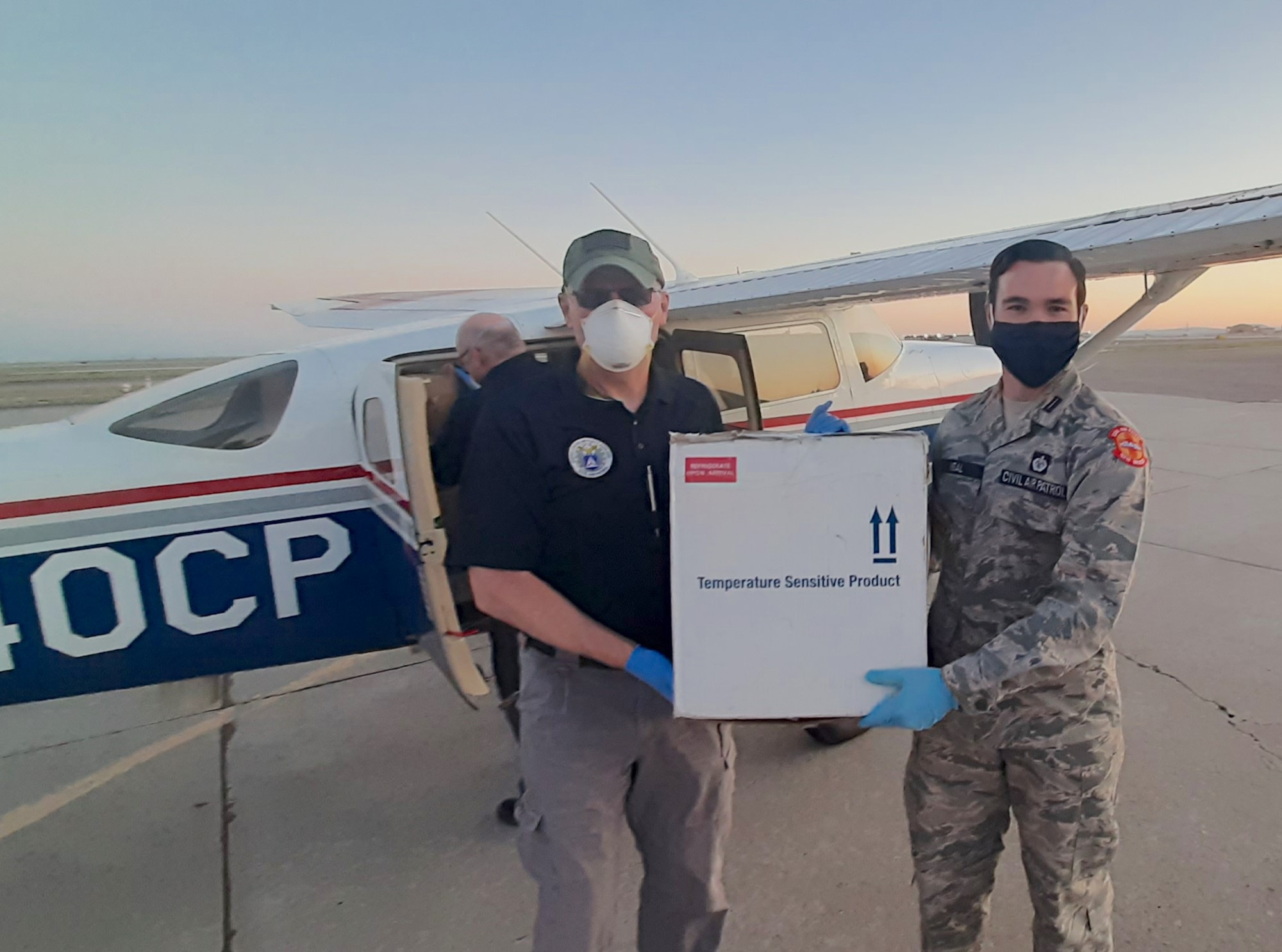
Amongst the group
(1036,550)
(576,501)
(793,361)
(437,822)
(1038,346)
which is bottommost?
(437,822)

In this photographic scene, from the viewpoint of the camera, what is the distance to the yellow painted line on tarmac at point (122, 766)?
325cm

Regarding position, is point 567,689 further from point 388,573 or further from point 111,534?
point 111,534

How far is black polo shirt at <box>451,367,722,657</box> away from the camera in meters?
1.61

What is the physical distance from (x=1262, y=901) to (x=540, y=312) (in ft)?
11.8

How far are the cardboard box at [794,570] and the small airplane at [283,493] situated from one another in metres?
1.37

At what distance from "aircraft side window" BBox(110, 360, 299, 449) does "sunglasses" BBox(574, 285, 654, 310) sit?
1993 mm

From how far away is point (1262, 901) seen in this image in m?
2.35

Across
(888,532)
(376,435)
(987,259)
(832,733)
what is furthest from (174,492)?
(987,259)

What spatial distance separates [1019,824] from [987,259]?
199cm

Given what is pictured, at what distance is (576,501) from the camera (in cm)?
165

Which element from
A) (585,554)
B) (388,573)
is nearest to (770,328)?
(388,573)

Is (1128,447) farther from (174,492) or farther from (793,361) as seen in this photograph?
(793,361)

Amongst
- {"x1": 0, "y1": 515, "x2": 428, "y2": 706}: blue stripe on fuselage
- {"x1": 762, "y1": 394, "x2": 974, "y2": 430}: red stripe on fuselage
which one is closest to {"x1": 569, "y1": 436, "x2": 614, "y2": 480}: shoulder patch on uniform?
{"x1": 0, "y1": 515, "x2": 428, "y2": 706}: blue stripe on fuselage

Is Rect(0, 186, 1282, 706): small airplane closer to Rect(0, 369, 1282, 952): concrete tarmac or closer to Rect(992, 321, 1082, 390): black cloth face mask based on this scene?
Rect(0, 369, 1282, 952): concrete tarmac
